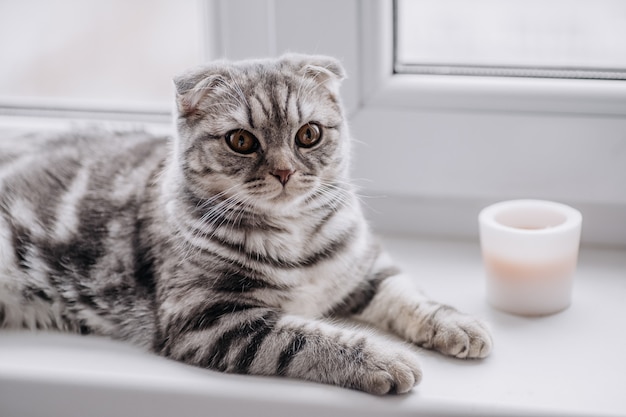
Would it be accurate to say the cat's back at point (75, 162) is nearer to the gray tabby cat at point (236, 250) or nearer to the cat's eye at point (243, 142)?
the gray tabby cat at point (236, 250)

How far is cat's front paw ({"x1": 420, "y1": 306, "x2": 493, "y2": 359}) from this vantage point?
1145 millimetres

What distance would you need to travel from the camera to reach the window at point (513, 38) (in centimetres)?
138

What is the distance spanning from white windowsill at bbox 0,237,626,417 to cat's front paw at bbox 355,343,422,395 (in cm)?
1

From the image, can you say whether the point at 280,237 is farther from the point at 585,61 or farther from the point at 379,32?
the point at 585,61

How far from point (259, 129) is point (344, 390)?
375mm

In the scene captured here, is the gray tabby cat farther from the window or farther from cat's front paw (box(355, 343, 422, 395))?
the window

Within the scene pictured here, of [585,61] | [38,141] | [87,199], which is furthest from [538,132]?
[38,141]

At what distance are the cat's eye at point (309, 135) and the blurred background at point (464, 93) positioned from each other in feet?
0.76

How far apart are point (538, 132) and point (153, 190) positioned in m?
0.64

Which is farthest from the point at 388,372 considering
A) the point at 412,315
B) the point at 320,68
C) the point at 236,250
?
the point at 320,68

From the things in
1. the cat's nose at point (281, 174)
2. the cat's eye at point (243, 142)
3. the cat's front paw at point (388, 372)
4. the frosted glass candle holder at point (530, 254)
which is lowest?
the cat's front paw at point (388, 372)

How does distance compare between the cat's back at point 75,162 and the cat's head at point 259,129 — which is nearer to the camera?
the cat's head at point 259,129

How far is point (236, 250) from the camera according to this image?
120 centimetres

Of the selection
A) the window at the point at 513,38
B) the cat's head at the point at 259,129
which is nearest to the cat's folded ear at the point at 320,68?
the cat's head at the point at 259,129
